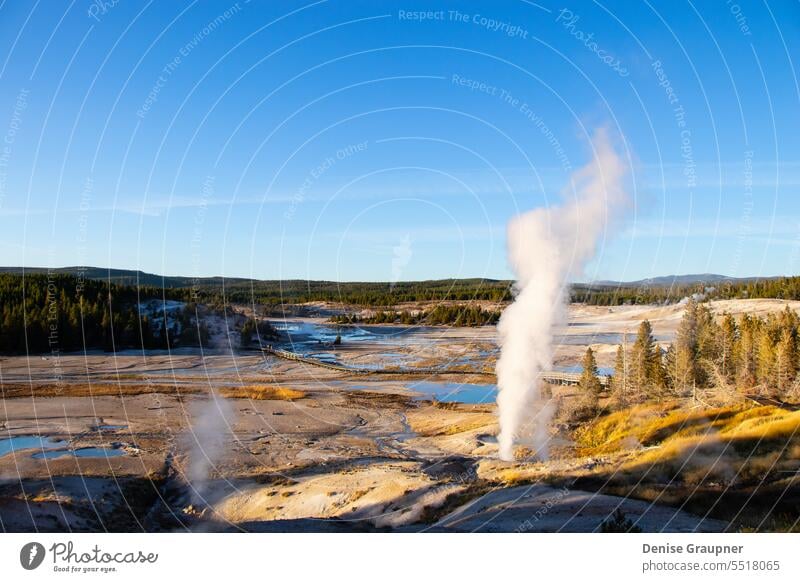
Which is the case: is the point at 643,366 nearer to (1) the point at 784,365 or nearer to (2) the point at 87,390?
(1) the point at 784,365

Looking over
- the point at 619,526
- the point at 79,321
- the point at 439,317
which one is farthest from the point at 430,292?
the point at 619,526

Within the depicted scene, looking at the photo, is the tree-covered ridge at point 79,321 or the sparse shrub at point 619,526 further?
the tree-covered ridge at point 79,321

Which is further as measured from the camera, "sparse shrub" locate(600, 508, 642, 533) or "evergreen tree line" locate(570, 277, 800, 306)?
"evergreen tree line" locate(570, 277, 800, 306)

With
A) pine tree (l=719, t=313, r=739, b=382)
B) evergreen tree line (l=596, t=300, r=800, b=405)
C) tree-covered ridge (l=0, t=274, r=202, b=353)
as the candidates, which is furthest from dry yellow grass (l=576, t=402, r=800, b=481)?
tree-covered ridge (l=0, t=274, r=202, b=353)

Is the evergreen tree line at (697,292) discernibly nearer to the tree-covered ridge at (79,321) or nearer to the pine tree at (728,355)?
the pine tree at (728,355)

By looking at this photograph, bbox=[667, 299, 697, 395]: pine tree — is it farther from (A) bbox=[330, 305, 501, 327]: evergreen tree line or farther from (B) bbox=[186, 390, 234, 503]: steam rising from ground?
(A) bbox=[330, 305, 501, 327]: evergreen tree line

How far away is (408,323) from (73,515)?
2790 inches

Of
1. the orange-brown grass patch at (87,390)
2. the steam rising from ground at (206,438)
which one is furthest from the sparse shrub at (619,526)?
the orange-brown grass patch at (87,390)

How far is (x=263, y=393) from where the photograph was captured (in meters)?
36.7

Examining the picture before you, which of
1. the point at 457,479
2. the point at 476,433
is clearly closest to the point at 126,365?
the point at 476,433

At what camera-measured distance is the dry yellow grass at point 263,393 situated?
35.9 metres

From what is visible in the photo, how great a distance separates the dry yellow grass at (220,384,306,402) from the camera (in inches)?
1412

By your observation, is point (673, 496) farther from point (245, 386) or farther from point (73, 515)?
point (245, 386)

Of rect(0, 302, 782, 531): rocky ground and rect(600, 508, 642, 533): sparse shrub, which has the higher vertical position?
rect(600, 508, 642, 533): sparse shrub
